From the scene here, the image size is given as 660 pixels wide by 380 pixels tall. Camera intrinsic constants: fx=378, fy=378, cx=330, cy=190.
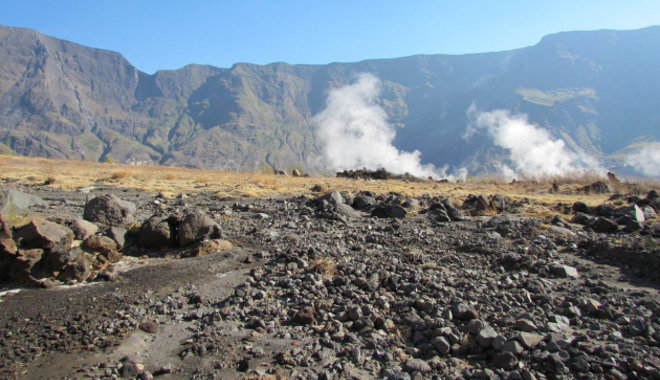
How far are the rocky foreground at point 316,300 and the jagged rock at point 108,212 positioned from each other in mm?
28

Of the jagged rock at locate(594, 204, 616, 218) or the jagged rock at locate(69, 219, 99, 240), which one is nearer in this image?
the jagged rock at locate(69, 219, 99, 240)

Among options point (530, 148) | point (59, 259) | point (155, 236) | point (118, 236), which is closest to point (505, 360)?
point (59, 259)

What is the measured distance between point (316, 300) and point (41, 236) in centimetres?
418

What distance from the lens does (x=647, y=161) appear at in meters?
111

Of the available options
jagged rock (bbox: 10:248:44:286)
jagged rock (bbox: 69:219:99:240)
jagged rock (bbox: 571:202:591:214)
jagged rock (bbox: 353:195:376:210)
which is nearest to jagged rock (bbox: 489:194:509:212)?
jagged rock (bbox: 571:202:591:214)

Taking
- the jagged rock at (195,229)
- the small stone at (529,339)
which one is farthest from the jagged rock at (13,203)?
the small stone at (529,339)

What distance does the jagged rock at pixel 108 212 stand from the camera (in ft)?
26.0

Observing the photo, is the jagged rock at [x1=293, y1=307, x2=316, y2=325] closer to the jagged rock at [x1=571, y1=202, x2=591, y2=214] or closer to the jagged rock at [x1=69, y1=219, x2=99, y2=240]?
the jagged rock at [x1=69, y1=219, x2=99, y2=240]

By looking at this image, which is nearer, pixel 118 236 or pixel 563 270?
pixel 563 270

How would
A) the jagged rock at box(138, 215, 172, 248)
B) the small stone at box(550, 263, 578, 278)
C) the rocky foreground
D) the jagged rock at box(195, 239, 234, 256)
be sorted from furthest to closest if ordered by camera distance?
1. the jagged rock at box(138, 215, 172, 248)
2. the jagged rock at box(195, 239, 234, 256)
3. the small stone at box(550, 263, 578, 278)
4. the rocky foreground

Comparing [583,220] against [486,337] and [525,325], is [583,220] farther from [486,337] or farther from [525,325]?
[486,337]

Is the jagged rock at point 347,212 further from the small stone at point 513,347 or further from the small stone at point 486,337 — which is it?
the small stone at point 513,347

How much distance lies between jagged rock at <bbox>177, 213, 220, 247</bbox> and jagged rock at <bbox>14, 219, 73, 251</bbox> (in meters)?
1.80

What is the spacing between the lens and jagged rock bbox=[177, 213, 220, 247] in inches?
279
